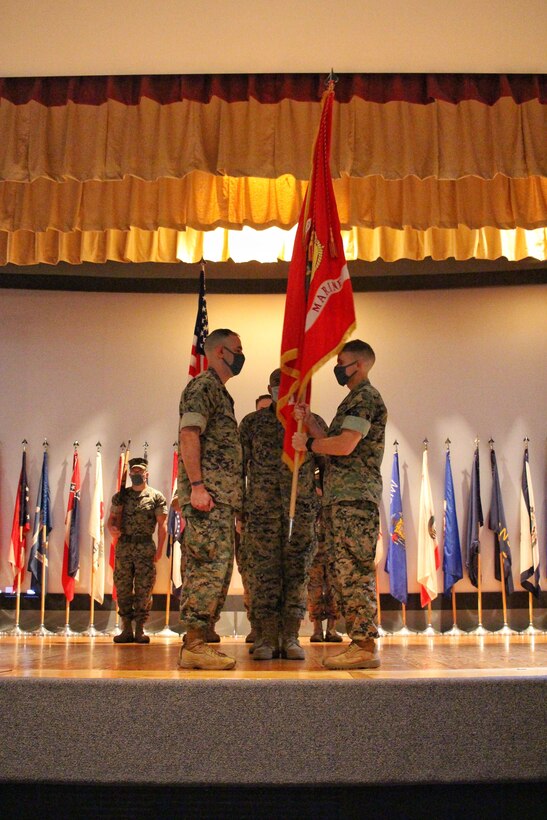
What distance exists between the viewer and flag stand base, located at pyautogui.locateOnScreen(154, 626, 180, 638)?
7856 millimetres

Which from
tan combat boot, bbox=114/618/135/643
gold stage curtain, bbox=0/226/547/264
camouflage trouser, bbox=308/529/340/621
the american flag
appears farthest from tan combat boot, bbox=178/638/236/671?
gold stage curtain, bbox=0/226/547/264

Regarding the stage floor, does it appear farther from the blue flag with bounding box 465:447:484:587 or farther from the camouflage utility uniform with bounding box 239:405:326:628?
the blue flag with bounding box 465:447:484:587

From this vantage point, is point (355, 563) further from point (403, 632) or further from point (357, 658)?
point (403, 632)

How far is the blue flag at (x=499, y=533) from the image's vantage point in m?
7.98

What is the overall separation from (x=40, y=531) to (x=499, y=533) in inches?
182

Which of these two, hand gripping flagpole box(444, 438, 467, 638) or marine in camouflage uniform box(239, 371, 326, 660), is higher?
marine in camouflage uniform box(239, 371, 326, 660)

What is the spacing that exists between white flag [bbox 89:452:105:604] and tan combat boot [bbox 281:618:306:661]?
14.6ft

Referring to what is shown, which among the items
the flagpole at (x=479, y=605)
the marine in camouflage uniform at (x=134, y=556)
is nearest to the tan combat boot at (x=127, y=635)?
the marine in camouflage uniform at (x=134, y=556)

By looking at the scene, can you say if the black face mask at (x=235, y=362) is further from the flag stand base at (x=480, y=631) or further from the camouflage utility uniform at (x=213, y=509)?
the flag stand base at (x=480, y=631)

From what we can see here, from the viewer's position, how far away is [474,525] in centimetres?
809

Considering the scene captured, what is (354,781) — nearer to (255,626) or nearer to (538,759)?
(538,759)

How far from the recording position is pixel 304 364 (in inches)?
148

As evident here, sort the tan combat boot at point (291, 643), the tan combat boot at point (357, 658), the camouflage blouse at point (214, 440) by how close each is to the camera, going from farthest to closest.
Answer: the tan combat boot at point (291, 643) < the camouflage blouse at point (214, 440) < the tan combat boot at point (357, 658)

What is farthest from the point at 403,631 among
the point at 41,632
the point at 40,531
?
the point at 40,531
